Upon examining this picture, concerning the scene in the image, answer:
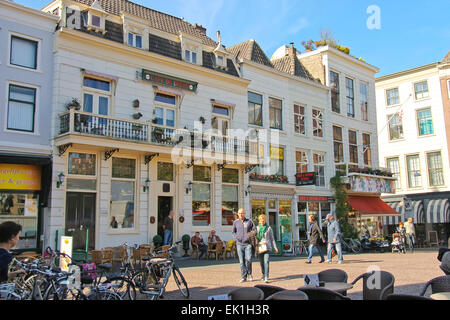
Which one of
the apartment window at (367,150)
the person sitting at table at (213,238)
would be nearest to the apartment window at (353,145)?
the apartment window at (367,150)

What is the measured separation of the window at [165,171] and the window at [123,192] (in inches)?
51.0

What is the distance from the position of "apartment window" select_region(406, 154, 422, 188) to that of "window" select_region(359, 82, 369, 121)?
21.5 feet

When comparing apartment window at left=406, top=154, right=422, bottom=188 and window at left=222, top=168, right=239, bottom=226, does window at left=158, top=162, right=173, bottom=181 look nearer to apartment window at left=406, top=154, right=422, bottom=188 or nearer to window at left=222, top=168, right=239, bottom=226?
window at left=222, top=168, right=239, bottom=226

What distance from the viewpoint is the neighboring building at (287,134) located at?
2358cm

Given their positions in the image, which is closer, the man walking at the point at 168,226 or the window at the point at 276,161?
the man walking at the point at 168,226

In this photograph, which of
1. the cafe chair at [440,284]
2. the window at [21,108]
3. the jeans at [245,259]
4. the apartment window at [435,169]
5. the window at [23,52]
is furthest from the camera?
the apartment window at [435,169]

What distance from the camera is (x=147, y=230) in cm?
1769

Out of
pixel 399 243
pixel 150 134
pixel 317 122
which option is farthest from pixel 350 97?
pixel 150 134

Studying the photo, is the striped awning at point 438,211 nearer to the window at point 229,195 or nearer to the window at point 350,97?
the window at point 350,97

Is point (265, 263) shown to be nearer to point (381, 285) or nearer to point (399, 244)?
point (381, 285)

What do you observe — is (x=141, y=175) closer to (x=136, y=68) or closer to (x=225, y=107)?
(x=136, y=68)

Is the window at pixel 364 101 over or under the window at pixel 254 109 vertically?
over

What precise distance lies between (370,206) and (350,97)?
26.4 ft
